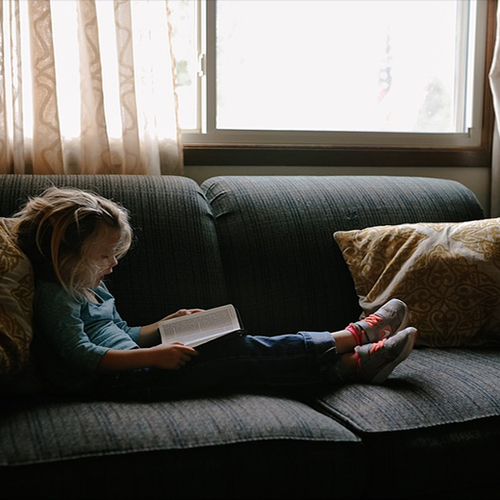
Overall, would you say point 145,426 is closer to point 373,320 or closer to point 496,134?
point 373,320

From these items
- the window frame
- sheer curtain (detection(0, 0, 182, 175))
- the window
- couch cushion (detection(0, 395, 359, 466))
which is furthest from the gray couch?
the window

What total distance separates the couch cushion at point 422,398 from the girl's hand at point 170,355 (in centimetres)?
33

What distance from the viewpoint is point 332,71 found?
9.53ft

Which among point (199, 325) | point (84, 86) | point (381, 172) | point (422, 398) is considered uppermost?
point (84, 86)

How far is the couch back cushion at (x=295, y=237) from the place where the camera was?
6.88 ft

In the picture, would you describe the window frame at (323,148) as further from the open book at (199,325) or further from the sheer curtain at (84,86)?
the open book at (199,325)

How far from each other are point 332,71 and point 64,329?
5.80ft

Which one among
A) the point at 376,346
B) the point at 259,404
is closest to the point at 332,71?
the point at 376,346

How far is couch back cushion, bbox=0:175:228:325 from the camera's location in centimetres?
196

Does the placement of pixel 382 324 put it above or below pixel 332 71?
below

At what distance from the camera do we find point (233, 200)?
222 cm

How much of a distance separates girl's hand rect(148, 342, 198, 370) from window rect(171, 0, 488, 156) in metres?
1.24

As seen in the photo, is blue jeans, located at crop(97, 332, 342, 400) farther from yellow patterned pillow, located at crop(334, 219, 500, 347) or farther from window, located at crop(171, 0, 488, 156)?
window, located at crop(171, 0, 488, 156)

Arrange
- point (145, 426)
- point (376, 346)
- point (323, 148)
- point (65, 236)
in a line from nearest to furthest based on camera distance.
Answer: point (145, 426), point (65, 236), point (376, 346), point (323, 148)
